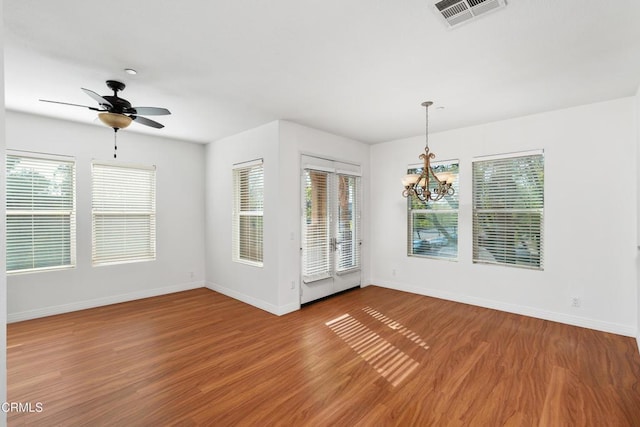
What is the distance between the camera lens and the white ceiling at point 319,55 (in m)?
1.96

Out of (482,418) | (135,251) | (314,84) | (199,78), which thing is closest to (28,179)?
(135,251)

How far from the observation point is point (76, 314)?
4.21 m

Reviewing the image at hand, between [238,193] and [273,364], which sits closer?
[273,364]

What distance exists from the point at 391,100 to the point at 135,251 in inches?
180

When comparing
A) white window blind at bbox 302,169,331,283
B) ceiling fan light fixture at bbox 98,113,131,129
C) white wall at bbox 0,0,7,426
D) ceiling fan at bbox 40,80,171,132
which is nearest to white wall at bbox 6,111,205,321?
ceiling fan at bbox 40,80,171,132

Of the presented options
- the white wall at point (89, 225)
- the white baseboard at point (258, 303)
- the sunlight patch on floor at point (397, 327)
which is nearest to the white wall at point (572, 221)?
the sunlight patch on floor at point (397, 327)

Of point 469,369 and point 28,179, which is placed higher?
point 28,179

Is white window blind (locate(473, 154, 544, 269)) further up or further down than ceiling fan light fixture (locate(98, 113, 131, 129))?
further down

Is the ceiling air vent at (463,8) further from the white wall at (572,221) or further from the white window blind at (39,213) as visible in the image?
A: the white window blind at (39,213)

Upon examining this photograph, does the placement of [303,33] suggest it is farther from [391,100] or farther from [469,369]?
[469,369]

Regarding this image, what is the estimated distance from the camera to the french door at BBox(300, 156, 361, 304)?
457 cm

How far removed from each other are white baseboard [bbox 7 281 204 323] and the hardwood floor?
155 mm

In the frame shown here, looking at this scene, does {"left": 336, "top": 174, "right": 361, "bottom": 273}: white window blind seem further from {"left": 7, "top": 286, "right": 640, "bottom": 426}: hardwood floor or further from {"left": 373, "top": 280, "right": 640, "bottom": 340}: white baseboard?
{"left": 7, "top": 286, "right": 640, "bottom": 426}: hardwood floor

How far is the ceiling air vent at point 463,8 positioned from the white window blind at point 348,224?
3.18 meters
